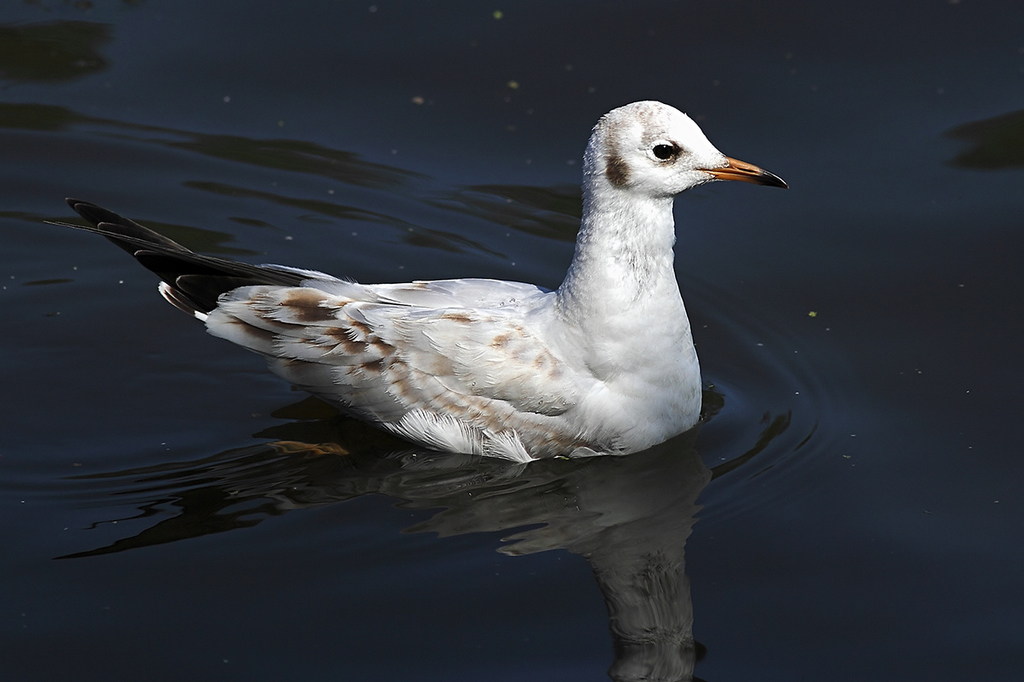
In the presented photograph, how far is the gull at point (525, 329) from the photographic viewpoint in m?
6.14

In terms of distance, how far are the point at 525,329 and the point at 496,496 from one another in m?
0.83

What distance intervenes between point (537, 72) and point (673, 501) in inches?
177

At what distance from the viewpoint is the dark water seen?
217 inches

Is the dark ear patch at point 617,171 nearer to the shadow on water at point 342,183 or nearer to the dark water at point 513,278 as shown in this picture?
the dark water at point 513,278

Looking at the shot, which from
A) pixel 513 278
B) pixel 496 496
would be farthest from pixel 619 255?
pixel 513 278

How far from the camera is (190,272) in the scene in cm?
678

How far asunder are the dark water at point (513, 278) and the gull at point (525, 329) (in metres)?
0.23

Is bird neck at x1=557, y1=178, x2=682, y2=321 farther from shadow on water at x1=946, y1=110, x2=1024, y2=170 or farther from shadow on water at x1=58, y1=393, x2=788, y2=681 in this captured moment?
shadow on water at x1=946, y1=110, x2=1024, y2=170

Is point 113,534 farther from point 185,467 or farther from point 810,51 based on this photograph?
point 810,51

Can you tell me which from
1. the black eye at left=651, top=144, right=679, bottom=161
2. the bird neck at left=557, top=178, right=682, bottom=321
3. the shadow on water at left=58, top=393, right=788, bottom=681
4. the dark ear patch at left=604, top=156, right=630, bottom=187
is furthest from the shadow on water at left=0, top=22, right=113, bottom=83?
the black eye at left=651, top=144, right=679, bottom=161

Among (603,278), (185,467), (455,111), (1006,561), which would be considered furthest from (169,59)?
(1006,561)

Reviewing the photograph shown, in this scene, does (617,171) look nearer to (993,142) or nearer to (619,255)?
(619,255)

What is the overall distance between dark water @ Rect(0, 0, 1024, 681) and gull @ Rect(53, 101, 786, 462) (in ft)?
0.75

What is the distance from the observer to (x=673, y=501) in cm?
623
